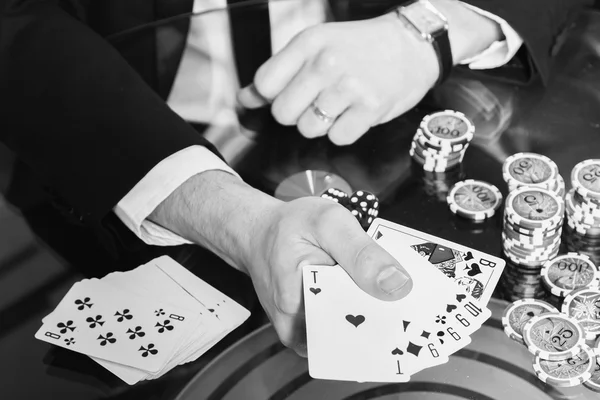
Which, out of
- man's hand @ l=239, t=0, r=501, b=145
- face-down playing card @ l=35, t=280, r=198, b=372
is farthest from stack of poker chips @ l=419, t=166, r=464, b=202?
face-down playing card @ l=35, t=280, r=198, b=372

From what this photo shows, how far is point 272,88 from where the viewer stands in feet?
7.75

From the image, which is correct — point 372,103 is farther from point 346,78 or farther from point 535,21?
point 535,21

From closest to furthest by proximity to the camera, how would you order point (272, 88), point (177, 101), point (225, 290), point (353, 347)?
point (353, 347) < point (225, 290) < point (272, 88) < point (177, 101)

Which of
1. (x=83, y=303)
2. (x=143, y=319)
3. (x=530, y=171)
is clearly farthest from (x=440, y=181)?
(x=83, y=303)

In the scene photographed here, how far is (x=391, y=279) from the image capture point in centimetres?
165

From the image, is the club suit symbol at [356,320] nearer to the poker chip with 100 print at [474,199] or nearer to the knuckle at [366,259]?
the knuckle at [366,259]

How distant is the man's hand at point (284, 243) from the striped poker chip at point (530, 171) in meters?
0.56

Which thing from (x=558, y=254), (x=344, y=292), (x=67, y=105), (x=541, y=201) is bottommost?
(x=558, y=254)

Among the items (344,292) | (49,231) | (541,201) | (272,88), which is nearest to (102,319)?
(49,231)

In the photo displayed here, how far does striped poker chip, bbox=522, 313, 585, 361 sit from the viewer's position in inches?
68.9

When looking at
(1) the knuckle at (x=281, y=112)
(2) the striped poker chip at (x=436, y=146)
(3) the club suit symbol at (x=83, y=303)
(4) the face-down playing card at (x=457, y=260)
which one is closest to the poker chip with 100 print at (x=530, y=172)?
(2) the striped poker chip at (x=436, y=146)

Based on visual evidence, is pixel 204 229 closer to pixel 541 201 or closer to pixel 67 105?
pixel 67 105

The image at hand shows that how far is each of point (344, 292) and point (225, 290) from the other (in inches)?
14.0

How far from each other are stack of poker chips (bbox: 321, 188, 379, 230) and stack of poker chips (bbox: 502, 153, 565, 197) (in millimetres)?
347
